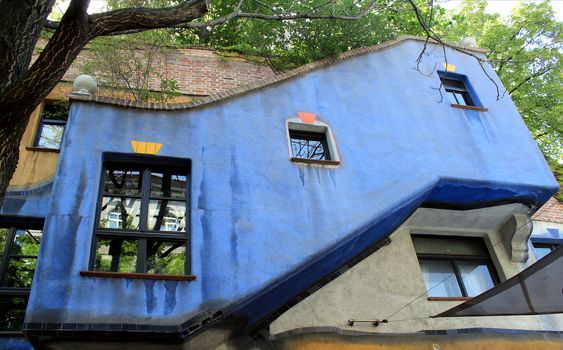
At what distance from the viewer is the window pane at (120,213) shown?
675cm

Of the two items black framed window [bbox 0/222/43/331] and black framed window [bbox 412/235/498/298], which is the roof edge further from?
black framed window [bbox 412/235/498/298]

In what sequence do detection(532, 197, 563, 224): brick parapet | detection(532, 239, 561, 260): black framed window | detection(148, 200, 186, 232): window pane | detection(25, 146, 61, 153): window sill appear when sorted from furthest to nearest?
detection(532, 197, 563, 224): brick parapet < detection(532, 239, 561, 260): black framed window < detection(25, 146, 61, 153): window sill < detection(148, 200, 186, 232): window pane

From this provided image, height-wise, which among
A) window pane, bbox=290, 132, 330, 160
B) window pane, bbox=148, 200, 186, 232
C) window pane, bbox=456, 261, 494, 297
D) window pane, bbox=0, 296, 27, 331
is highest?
window pane, bbox=290, 132, 330, 160

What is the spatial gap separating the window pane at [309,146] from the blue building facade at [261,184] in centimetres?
3

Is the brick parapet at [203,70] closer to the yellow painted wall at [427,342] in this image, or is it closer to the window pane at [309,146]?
the window pane at [309,146]

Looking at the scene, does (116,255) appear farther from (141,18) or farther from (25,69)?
(141,18)

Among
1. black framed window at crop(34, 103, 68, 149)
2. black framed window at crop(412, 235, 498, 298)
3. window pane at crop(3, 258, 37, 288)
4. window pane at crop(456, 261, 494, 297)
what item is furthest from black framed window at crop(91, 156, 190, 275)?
window pane at crop(456, 261, 494, 297)

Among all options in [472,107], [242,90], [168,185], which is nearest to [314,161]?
[242,90]

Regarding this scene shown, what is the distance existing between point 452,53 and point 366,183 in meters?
5.18

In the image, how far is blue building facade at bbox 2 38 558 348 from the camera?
19.5ft

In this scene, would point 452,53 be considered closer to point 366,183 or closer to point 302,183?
point 366,183

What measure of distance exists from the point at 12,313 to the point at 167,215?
8.79ft

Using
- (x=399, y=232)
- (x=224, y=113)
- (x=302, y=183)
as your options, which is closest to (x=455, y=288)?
(x=399, y=232)

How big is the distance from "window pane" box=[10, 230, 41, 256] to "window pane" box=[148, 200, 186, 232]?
2341 millimetres
